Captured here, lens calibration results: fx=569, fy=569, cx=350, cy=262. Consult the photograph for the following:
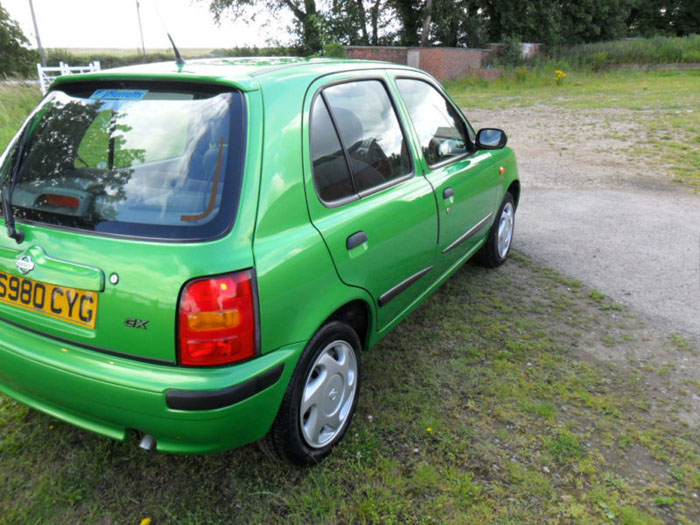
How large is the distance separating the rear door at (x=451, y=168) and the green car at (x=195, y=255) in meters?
0.73

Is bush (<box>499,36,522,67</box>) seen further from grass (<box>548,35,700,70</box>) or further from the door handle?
the door handle

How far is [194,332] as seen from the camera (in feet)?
6.37

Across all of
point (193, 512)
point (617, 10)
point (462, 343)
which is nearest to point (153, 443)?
point (193, 512)

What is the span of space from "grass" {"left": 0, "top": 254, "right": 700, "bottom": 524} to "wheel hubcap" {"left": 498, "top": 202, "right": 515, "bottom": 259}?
158cm

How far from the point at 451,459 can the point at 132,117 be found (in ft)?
6.71

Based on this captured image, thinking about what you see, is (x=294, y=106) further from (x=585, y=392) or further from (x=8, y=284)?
(x=585, y=392)

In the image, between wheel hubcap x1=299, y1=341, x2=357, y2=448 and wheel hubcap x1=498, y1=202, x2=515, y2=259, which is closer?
wheel hubcap x1=299, y1=341, x2=357, y2=448

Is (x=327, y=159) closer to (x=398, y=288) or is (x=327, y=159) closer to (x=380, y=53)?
(x=398, y=288)

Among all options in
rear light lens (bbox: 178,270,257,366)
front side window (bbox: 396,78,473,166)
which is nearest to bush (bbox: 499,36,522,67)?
front side window (bbox: 396,78,473,166)

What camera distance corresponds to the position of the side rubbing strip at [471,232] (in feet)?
12.0

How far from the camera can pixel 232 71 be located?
A: 7.69 feet

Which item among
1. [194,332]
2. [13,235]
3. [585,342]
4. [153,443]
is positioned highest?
[13,235]

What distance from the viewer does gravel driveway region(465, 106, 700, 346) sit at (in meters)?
4.45

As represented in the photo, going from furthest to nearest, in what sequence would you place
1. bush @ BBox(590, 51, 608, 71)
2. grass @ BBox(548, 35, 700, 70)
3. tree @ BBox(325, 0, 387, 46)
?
1. tree @ BBox(325, 0, 387, 46)
2. bush @ BBox(590, 51, 608, 71)
3. grass @ BBox(548, 35, 700, 70)
